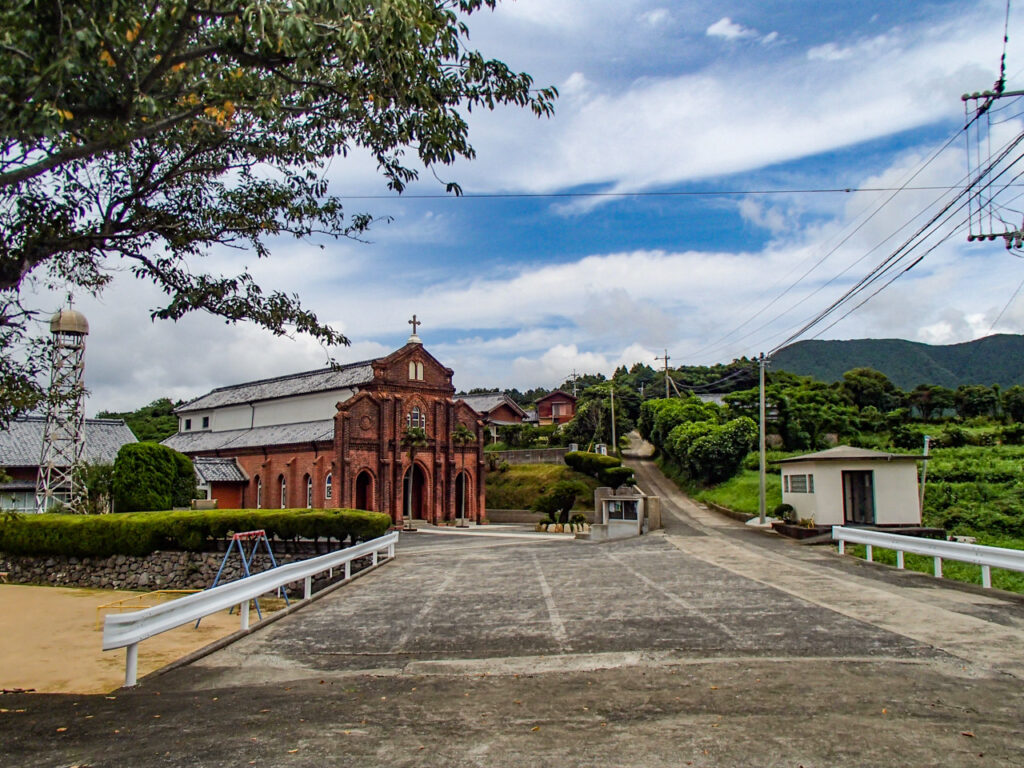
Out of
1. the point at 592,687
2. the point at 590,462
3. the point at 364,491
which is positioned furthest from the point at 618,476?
the point at 592,687

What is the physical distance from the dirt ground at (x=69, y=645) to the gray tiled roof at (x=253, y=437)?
784 inches

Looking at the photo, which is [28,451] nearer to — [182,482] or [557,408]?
[182,482]

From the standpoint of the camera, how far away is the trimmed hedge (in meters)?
47.1

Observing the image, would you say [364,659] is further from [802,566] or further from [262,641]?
[802,566]

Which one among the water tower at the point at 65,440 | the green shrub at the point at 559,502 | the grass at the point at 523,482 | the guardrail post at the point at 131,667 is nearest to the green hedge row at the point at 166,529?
the water tower at the point at 65,440

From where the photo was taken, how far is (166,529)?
79.7ft

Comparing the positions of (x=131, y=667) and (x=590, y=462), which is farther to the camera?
(x=590, y=462)

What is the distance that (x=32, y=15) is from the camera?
498 centimetres

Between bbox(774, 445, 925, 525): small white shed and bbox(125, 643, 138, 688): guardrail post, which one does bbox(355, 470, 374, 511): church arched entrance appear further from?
bbox(125, 643, 138, 688): guardrail post

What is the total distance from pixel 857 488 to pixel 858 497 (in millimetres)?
309

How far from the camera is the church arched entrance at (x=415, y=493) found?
4225 cm

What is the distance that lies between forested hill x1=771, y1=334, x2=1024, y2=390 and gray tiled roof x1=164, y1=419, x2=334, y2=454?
337 feet

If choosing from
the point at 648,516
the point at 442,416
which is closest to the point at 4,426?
the point at 648,516

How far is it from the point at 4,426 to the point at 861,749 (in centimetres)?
992
